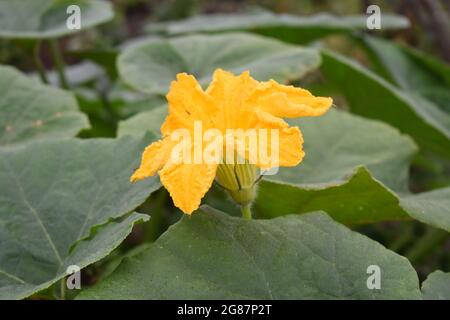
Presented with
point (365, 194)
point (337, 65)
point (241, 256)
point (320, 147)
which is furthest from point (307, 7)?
point (241, 256)

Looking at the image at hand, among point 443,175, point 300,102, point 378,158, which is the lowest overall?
point 443,175

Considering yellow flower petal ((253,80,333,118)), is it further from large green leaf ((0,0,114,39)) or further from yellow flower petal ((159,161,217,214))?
large green leaf ((0,0,114,39))

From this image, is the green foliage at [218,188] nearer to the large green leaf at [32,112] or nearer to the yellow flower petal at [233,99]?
the large green leaf at [32,112]

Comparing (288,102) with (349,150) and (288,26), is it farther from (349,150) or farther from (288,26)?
(288,26)

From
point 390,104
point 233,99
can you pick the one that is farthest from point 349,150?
point 233,99
